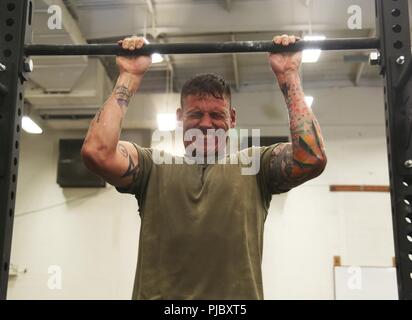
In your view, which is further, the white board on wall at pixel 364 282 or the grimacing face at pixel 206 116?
the white board on wall at pixel 364 282

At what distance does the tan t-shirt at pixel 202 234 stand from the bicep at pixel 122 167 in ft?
0.10

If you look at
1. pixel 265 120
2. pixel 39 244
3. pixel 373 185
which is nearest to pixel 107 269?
pixel 39 244

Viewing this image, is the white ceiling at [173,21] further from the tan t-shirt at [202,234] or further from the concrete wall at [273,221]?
the tan t-shirt at [202,234]

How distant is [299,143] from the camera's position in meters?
1.27

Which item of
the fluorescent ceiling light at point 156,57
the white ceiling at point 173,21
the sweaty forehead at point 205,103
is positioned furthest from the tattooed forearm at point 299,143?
the white ceiling at point 173,21

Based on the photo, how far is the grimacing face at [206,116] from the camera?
4.66 ft

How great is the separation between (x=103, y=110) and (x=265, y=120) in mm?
4546

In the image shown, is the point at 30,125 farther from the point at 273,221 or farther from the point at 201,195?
the point at 201,195

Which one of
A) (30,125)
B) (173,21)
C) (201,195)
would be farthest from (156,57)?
(201,195)

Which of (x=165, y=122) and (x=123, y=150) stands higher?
(x=165, y=122)

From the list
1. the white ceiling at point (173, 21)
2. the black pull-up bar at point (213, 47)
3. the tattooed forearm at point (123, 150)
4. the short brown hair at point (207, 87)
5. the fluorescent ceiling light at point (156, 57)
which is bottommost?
the tattooed forearm at point (123, 150)

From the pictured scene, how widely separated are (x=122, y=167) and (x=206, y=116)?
0.31 m

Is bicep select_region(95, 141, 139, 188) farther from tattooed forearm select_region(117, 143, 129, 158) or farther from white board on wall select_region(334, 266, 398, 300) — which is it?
white board on wall select_region(334, 266, 398, 300)
